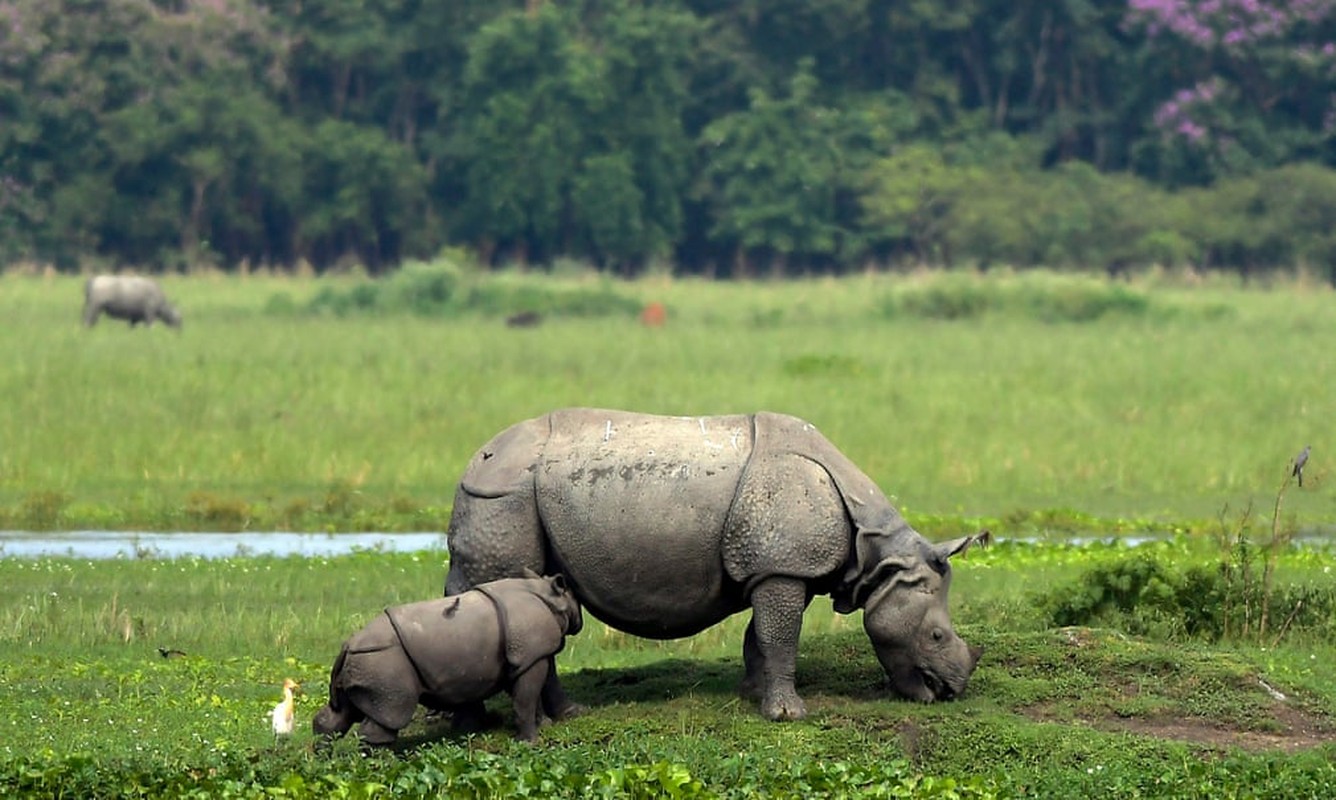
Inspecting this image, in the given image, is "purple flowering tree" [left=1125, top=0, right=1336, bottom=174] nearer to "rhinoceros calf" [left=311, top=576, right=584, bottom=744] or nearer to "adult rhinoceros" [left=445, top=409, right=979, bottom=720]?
"adult rhinoceros" [left=445, top=409, right=979, bottom=720]

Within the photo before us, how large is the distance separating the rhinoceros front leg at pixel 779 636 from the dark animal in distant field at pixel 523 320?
2622 cm

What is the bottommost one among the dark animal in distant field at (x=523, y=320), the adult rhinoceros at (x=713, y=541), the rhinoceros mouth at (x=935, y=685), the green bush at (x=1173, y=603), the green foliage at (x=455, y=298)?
the green foliage at (x=455, y=298)

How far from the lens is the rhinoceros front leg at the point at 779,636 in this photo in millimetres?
11375

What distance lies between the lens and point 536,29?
5434 centimetres

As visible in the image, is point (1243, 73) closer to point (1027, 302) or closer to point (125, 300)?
point (1027, 302)

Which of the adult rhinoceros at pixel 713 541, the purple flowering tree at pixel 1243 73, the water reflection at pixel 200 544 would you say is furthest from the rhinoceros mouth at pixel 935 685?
the purple flowering tree at pixel 1243 73

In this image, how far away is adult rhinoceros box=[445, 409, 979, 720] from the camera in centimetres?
1137

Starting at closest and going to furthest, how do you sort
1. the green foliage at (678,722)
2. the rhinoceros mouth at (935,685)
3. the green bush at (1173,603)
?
the green foliage at (678,722), the rhinoceros mouth at (935,685), the green bush at (1173,603)

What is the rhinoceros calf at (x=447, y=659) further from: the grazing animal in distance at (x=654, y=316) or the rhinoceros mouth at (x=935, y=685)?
the grazing animal in distance at (x=654, y=316)

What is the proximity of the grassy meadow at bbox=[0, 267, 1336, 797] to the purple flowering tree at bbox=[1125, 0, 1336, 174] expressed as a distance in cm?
1341

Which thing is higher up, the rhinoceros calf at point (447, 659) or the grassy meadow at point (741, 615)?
the rhinoceros calf at point (447, 659)

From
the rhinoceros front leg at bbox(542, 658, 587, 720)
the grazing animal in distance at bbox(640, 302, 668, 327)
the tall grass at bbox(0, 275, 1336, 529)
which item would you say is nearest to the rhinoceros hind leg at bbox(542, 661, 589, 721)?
the rhinoceros front leg at bbox(542, 658, 587, 720)

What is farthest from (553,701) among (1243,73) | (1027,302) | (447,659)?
(1243,73)

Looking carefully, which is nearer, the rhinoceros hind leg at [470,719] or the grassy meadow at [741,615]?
the grassy meadow at [741,615]
